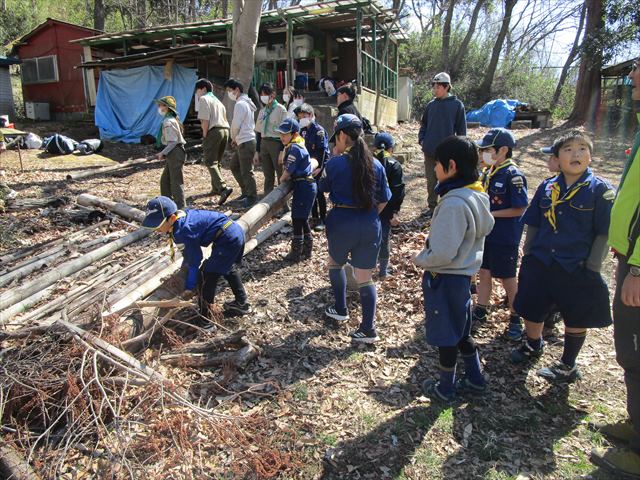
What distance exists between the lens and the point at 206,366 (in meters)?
3.93

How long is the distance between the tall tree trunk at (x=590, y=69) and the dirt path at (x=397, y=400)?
15.9 metres

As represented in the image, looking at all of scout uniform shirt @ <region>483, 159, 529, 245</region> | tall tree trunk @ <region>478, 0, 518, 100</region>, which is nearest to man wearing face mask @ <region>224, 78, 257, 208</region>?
scout uniform shirt @ <region>483, 159, 529, 245</region>

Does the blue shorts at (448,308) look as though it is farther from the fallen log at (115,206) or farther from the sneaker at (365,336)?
the fallen log at (115,206)

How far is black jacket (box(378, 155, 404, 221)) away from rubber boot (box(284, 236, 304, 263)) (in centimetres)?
131

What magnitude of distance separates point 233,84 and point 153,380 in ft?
19.6

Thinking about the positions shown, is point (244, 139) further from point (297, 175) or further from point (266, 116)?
point (297, 175)

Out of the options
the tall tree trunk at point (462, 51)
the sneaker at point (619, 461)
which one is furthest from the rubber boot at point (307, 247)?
the tall tree trunk at point (462, 51)

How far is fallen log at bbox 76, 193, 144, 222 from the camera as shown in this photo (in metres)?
7.62

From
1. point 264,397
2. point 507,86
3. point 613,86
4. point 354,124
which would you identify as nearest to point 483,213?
point 354,124

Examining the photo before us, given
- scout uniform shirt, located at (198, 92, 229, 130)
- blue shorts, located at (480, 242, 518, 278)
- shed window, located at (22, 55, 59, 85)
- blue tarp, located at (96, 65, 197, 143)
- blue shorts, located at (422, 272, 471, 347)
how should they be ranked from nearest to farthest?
1. blue shorts, located at (422, 272, 471, 347)
2. blue shorts, located at (480, 242, 518, 278)
3. scout uniform shirt, located at (198, 92, 229, 130)
4. blue tarp, located at (96, 65, 197, 143)
5. shed window, located at (22, 55, 59, 85)

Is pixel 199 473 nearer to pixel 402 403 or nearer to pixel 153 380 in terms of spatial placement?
pixel 153 380

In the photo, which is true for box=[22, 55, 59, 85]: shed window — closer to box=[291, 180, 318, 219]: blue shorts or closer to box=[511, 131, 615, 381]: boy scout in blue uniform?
box=[291, 180, 318, 219]: blue shorts

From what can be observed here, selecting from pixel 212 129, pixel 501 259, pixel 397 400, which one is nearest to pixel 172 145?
pixel 212 129

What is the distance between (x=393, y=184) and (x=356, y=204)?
1.30 m
